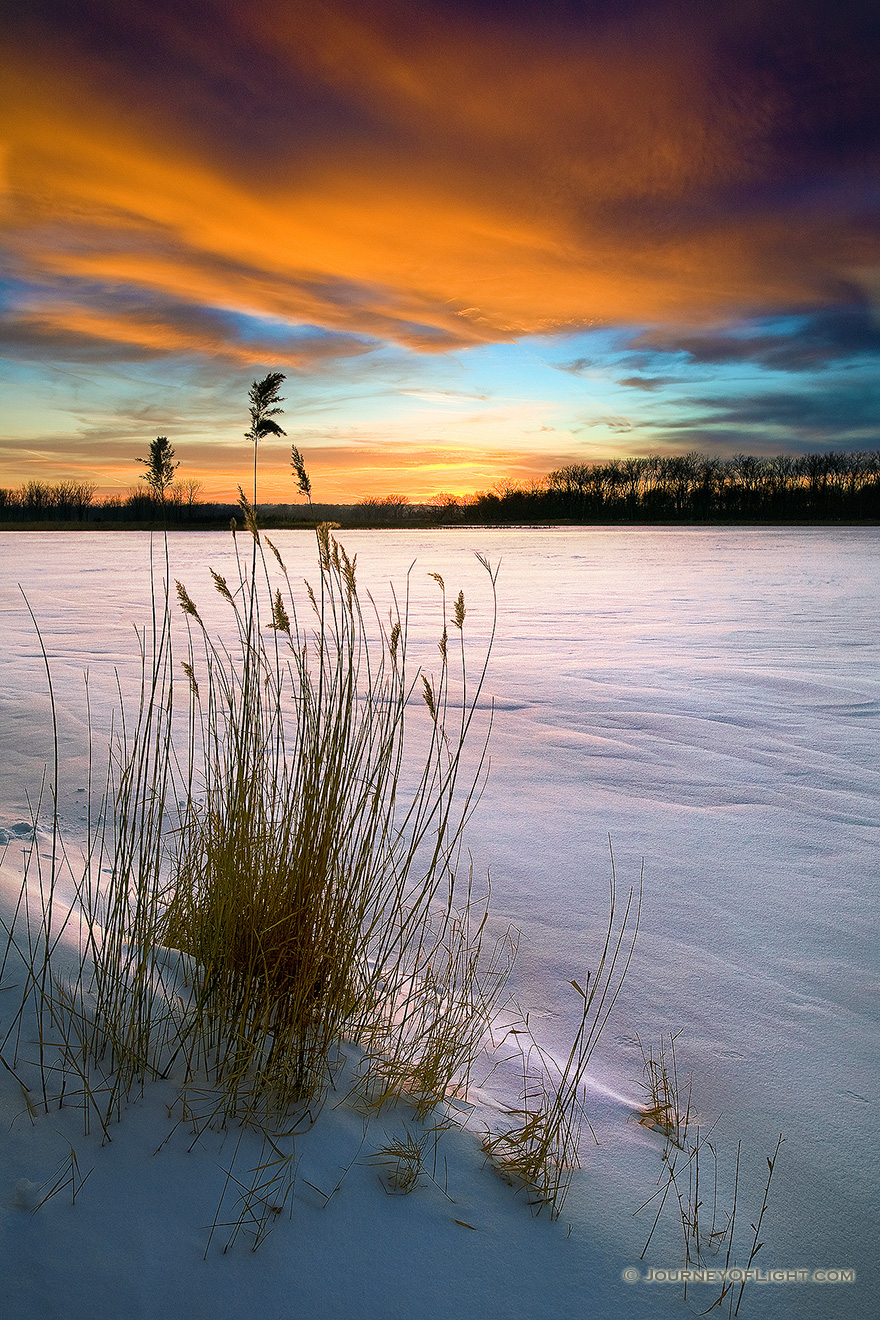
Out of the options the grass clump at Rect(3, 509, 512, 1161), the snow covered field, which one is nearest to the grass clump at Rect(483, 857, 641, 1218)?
the snow covered field

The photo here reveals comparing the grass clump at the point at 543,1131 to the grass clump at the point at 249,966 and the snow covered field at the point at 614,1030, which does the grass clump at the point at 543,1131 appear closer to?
the snow covered field at the point at 614,1030

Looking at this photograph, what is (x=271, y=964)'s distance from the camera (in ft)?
6.42

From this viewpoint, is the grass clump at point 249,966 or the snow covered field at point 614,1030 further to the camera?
the grass clump at point 249,966

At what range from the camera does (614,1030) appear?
240cm

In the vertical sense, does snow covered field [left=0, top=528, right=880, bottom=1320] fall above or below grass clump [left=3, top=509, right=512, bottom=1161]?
below

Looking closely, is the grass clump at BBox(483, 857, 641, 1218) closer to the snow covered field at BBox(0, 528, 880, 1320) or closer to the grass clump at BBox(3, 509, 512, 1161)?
the snow covered field at BBox(0, 528, 880, 1320)

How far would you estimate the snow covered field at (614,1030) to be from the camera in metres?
1.39

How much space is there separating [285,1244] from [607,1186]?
2.35 feet

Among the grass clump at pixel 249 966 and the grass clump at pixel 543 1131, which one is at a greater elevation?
the grass clump at pixel 249 966

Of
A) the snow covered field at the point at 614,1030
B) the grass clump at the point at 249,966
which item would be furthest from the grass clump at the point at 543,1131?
the grass clump at the point at 249,966

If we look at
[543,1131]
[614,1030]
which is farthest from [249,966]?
[614,1030]

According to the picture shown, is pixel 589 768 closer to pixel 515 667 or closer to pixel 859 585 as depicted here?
pixel 515 667

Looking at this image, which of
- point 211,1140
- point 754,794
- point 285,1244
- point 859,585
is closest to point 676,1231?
point 285,1244

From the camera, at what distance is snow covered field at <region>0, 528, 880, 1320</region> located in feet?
4.56
